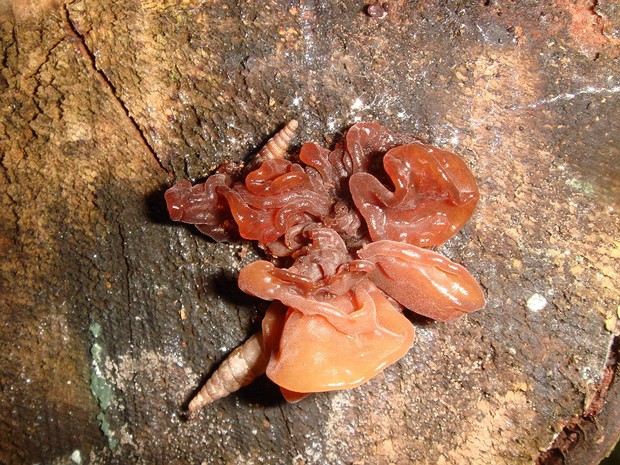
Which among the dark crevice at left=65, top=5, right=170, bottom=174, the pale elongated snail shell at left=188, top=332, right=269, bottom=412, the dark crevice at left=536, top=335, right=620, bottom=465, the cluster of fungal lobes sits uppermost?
the dark crevice at left=65, top=5, right=170, bottom=174

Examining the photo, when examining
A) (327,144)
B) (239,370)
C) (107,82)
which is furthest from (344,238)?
(107,82)

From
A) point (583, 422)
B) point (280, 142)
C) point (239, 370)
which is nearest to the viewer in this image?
point (280, 142)

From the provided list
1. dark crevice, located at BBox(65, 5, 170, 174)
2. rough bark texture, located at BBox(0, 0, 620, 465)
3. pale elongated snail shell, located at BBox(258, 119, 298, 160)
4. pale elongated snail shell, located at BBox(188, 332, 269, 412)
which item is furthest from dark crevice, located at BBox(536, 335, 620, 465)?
dark crevice, located at BBox(65, 5, 170, 174)

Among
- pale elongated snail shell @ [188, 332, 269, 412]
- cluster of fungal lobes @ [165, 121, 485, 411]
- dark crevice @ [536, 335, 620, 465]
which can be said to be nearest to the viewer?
cluster of fungal lobes @ [165, 121, 485, 411]

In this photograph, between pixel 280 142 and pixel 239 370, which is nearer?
pixel 280 142

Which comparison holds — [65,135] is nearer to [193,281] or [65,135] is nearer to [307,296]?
[193,281]

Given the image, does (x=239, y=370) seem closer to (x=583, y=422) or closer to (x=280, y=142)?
(x=280, y=142)

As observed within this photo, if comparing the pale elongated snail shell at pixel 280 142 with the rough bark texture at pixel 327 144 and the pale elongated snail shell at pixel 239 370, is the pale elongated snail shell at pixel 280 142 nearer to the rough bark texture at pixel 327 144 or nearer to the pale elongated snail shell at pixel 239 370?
the rough bark texture at pixel 327 144

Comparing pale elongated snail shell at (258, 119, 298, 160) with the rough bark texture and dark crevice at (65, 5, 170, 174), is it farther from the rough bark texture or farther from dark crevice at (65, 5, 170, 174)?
dark crevice at (65, 5, 170, 174)
